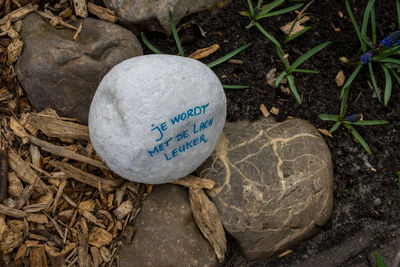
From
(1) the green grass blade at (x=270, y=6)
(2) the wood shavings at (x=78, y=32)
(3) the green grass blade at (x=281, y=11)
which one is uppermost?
(2) the wood shavings at (x=78, y=32)

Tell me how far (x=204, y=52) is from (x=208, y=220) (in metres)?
1.25

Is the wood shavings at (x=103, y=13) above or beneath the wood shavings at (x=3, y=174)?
above

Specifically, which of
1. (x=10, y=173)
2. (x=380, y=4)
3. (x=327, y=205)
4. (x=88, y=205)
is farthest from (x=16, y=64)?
(x=380, y=4)

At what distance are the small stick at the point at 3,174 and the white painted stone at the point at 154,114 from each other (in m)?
0.66

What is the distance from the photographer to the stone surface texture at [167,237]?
6.96 ft

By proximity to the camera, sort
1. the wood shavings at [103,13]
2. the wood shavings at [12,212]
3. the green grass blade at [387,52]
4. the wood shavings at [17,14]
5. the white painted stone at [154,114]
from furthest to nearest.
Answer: the green grass blade at [387,52] < the wood shavings at [103,13] < the wood shavings at [17,14] < the wood shavings at [12,212] < the white painted stone at [154,114]

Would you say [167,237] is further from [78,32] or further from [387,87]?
[387,87]

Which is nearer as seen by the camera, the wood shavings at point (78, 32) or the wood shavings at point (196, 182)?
the wood shavings at point (196, 182)

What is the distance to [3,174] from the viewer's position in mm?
2062

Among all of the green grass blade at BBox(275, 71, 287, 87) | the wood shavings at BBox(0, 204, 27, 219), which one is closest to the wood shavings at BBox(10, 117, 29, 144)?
the wood shavings at BBox(0, 204, 27, 219)

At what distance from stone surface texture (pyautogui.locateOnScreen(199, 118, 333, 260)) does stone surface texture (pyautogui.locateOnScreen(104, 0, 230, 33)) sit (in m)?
0.93

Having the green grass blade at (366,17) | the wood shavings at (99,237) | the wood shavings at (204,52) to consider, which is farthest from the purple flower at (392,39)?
the wood shavings at (99,237)

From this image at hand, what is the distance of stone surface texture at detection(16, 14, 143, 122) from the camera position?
2.12m

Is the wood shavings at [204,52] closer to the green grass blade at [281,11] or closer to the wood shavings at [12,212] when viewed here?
the green grass blade at [281,11]
